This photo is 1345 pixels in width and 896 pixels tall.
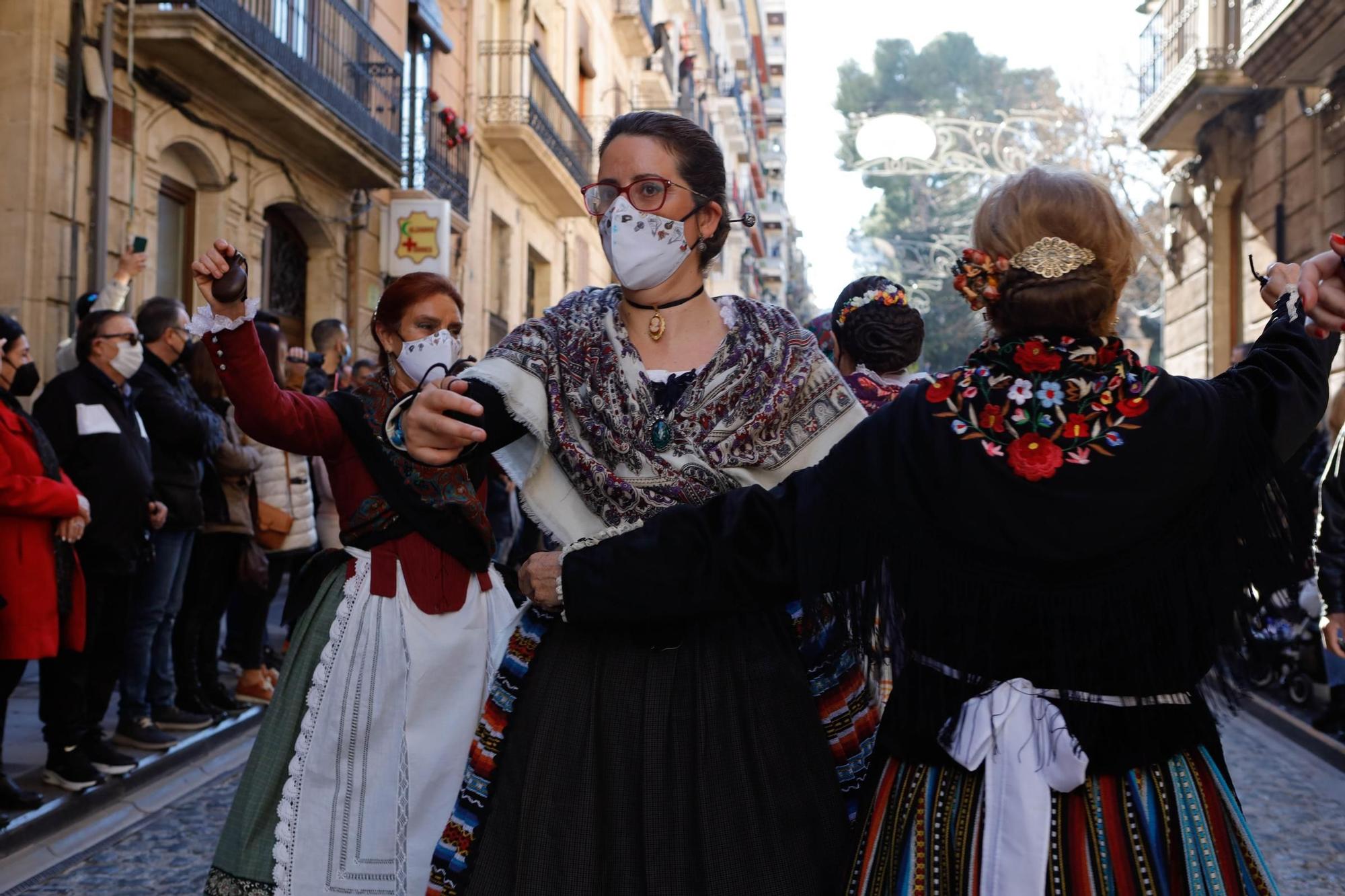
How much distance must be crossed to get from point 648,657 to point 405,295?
1.85 m

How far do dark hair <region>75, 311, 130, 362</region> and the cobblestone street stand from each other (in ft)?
5.97

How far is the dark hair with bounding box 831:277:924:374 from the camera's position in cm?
438

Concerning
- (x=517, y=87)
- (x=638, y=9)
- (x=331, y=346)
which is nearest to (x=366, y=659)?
(x=331, y=346)

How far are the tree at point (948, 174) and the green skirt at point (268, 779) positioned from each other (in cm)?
1073

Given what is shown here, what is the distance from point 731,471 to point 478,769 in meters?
0.66

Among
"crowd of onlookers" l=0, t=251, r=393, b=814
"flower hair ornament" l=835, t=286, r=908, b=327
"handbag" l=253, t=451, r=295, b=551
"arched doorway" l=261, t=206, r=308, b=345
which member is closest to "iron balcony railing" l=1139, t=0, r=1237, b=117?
"arched doorway" l=261, t=206, r=308, b=345

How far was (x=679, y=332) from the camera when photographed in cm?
267

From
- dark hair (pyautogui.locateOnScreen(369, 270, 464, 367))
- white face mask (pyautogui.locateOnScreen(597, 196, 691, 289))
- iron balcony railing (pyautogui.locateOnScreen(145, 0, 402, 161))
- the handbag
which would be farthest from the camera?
iron balcony railing (pyautogui.locateOnScreen(145, 0, 402, 161))

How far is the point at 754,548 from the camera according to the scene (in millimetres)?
2230

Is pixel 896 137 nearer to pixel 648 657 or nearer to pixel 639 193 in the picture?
pixel 639 193

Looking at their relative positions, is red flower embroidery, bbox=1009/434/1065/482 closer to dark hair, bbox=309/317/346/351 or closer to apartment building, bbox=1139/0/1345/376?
dark hair, bbox=309/317/346/351

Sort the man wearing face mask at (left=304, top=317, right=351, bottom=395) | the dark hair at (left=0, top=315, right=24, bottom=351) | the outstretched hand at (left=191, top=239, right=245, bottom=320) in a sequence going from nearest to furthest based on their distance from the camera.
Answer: the outstretched hand at (left=191, top=239, right=245, bottom=320) < the dark hair at (left=0, top=315, right=24, bottom=351) < the man wearing face mask at (left=304, top=317, right=351, bottom=395)

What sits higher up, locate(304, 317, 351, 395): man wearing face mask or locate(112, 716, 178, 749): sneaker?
locate(304, 317, 351, 395): man wearing face mask

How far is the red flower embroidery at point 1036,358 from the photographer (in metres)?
2.07
